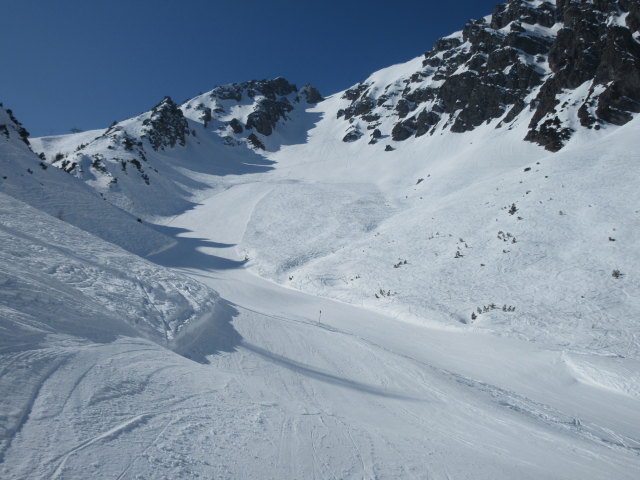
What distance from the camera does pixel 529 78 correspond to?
178 feet

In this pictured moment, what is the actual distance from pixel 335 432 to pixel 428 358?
20.2ft

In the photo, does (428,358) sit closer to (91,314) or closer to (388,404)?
(388,404)

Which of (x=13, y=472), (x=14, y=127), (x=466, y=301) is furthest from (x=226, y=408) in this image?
(x=14, y=127)

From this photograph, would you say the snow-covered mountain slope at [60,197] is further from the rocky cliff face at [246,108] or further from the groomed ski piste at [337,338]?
the rocky cliff face at [246,108]

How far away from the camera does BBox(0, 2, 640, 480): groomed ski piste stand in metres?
3.71

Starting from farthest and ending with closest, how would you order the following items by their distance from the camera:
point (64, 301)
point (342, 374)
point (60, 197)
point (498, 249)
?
1. point (60, 197)
2. point (498, 249)
3. point (342, 374)
4. point (64, 301)

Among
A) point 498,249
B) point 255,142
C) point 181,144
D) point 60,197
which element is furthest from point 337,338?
point 255,142

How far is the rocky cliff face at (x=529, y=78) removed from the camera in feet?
115

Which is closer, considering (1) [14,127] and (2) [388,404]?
(2) [388,404]

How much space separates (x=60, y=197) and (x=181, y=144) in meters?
57.1

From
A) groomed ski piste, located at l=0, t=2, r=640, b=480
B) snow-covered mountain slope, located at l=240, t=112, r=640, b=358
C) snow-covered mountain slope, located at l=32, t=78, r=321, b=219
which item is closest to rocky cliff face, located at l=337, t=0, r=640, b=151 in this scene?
snow-covered mountain slope, located at l=240, t=112, r=640, b=358

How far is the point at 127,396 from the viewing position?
400 centimetres

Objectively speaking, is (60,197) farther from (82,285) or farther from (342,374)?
(342,374)

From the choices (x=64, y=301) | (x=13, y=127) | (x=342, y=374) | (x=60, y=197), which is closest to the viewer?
(x=64, y=301)
